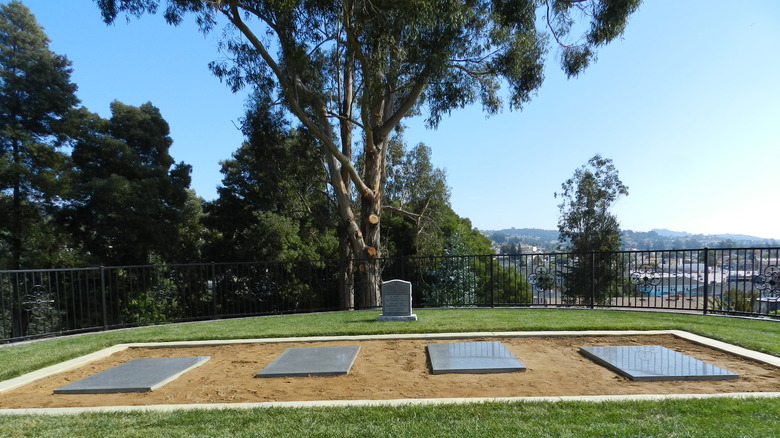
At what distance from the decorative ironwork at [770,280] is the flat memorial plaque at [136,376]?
9597 millimetres

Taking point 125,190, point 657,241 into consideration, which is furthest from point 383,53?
point 657,241

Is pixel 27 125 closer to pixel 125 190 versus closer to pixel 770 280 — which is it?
pixel 125 190

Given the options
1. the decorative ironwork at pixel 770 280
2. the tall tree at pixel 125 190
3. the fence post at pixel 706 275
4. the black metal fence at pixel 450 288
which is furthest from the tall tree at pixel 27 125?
the decorative ironwork at pixel 770 280

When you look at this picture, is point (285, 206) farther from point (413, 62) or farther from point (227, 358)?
point (227, 358)

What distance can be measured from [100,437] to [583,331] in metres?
6.37

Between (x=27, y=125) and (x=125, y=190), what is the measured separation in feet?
15.2

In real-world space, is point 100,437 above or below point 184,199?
below

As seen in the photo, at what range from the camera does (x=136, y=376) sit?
509 cm

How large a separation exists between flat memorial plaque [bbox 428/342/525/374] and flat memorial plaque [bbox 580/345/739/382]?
40.1 inches

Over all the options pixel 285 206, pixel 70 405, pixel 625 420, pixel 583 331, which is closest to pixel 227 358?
pixel 70 405

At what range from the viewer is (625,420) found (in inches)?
134

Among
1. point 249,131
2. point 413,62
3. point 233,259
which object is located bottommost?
point 233,259

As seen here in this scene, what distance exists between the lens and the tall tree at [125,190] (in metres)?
16.8

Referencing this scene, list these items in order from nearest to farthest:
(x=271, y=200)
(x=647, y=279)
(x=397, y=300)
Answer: (x=397, y=300) → (x=647, y=279) → (x=271, y=200)
